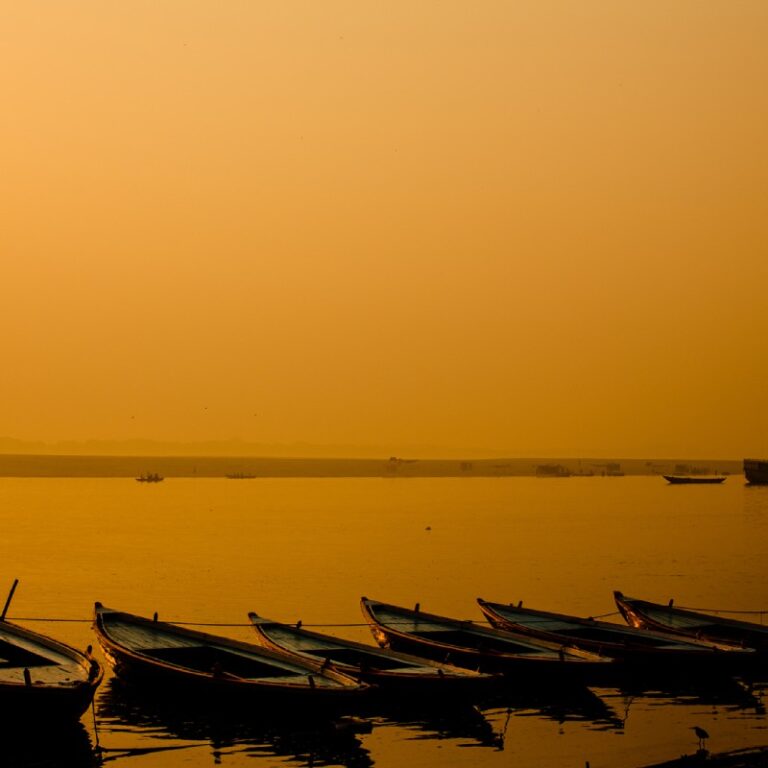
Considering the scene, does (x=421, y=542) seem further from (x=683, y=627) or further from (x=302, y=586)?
(x=683, y=627)

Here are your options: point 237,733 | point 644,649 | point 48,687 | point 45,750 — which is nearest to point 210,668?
point 237,733

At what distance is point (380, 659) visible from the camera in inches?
1166

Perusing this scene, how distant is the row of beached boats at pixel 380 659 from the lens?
25672mm

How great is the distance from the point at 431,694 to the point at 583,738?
379cm

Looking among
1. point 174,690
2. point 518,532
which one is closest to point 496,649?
point 174,690

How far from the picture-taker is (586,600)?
56594 mm

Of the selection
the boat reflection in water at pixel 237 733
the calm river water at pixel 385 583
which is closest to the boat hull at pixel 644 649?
the calm river water at pixel 385 583

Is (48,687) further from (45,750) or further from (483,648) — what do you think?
(483,648)

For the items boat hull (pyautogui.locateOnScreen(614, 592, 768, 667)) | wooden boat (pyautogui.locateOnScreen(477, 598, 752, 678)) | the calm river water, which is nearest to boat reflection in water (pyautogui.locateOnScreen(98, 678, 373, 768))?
the calm river water

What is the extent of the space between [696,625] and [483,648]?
10159 millimetres

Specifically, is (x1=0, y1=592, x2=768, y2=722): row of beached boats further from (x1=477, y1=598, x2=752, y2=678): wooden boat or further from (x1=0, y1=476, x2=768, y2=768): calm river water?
(x1=0, y1=476, x2=768, y2=768): calm river water

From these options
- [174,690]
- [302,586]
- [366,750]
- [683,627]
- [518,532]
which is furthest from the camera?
[518,532]

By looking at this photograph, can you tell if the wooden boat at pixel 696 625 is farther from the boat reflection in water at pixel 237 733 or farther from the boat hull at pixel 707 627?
the boat reflection in water at pixel 237 733

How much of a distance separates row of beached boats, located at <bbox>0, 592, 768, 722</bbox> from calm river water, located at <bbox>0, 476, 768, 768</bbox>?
97 centimetres
